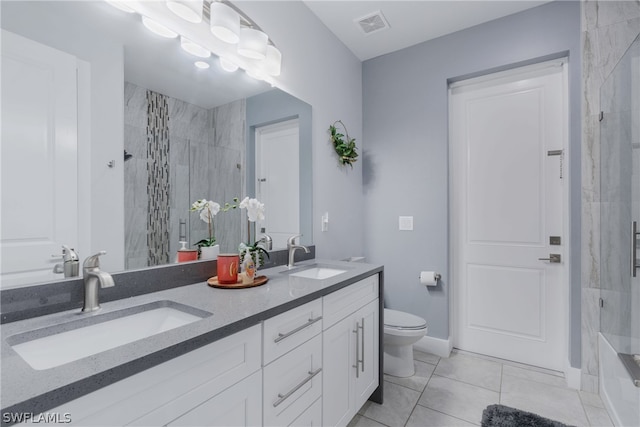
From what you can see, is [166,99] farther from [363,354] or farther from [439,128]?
[439,128]

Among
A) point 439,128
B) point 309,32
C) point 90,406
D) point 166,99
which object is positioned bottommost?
point 90,406

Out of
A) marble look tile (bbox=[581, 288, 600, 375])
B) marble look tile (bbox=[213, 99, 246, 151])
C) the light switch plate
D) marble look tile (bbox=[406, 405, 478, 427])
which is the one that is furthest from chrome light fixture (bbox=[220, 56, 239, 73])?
marble look tile (bbox=[581, 288, 600, 375])

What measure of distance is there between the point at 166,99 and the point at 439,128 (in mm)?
2081

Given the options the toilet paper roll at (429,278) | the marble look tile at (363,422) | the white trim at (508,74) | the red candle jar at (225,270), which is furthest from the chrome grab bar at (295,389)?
the white trim at (508,74)

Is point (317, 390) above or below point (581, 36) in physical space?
below

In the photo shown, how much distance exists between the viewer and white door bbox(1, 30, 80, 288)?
0.89 meters

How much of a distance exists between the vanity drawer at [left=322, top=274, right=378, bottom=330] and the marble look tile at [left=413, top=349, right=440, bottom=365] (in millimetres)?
1030

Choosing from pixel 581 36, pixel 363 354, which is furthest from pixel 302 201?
pixel 581 36

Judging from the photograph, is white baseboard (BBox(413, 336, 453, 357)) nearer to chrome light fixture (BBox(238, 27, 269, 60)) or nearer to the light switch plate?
the light switch plate

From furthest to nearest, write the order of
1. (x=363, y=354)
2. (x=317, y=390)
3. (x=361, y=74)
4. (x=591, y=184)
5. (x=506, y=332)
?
1. (x=361, y=74)
2. (x=506, y=332)
3. (x=591, y=184)
4. (x=363, y=354)
5. (x=317, y=390)

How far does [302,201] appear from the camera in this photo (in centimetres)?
218

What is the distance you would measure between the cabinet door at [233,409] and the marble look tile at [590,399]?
2095 millimetres

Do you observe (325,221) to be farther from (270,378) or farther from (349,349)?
(270,378)

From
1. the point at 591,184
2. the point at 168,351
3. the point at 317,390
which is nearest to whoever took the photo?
the point at 168,351
